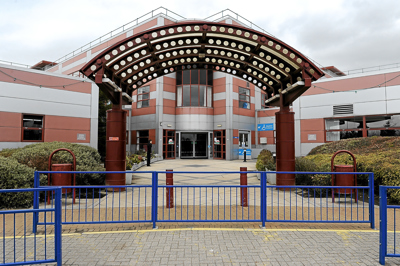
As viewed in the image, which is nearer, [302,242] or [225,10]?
[302,242]

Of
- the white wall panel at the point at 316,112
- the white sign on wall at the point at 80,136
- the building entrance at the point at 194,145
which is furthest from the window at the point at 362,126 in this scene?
the white sign on wall at the point at 80,136

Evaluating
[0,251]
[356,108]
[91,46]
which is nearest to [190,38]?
[0,251]

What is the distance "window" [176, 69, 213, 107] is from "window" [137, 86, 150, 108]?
10.3 feet

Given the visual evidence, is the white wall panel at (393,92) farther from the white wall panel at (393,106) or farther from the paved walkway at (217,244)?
the paved walkway at (217,244)

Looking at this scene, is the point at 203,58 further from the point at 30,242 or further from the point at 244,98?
the point at 244,98

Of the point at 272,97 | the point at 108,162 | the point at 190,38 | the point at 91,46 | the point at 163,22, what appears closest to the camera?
the point at 190,38

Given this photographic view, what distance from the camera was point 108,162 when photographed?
9.45m

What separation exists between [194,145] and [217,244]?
77.3 ft

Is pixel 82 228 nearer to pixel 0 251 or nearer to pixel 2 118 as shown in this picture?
pixel 0 251

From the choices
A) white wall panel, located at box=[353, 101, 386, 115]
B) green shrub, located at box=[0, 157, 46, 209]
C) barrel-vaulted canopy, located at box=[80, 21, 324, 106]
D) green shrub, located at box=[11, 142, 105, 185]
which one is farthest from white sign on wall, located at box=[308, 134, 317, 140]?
green shrub, located at box=[0, 157, 46, 209]

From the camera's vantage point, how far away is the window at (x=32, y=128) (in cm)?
1628

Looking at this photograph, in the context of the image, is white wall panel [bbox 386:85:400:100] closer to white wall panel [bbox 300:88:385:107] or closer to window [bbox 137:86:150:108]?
white wall panel [bbox 300:88:385:107]

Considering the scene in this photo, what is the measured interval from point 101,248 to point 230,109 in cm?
2310

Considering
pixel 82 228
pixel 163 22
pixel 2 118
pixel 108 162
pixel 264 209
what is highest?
pixel 163 22
